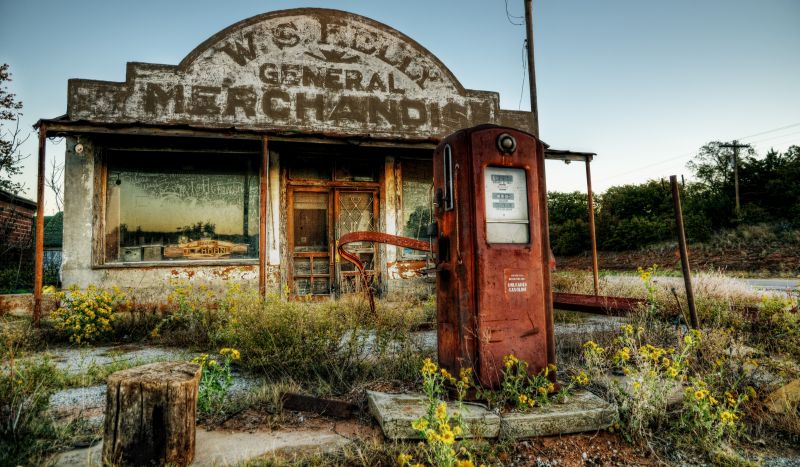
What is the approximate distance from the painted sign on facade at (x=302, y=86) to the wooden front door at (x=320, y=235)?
4.50ft

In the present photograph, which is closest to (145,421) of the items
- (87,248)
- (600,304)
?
(600,304)

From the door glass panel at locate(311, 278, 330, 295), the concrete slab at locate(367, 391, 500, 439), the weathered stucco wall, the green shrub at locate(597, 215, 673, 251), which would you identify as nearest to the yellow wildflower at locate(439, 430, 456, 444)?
the concrete slab at locate(367, 391, 500, 439)

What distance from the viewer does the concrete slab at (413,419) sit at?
2553mm

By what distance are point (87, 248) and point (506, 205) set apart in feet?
26.0

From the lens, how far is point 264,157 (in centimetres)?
756

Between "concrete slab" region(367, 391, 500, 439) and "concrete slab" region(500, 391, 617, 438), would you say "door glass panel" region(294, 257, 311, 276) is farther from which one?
"concrete slab" region(500, 391, 617, 438)

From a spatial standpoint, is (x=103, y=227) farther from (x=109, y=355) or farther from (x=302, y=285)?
(x=109, y=355)

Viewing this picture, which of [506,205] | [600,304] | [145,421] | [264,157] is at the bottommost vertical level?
[145,421]

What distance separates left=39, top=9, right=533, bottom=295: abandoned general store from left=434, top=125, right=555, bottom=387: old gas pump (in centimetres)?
524

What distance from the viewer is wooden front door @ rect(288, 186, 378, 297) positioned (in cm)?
909

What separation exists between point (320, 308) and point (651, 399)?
3.09 metres

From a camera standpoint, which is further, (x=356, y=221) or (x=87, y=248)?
(x=356, y=221)

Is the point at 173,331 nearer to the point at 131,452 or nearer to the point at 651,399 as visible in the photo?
the point at 131,452

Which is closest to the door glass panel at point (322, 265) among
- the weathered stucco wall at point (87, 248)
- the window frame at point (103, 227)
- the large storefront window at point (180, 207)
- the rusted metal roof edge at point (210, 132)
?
the large storefront window at point (180, 207)
